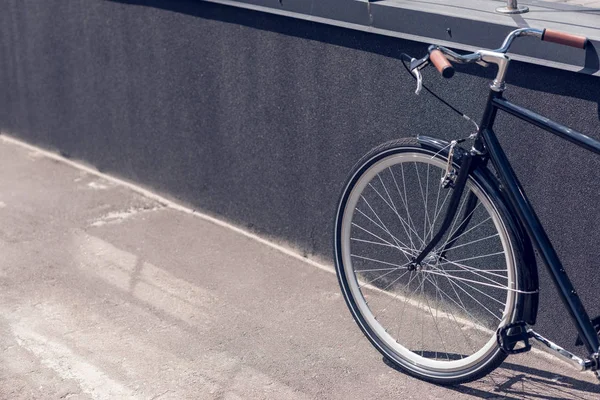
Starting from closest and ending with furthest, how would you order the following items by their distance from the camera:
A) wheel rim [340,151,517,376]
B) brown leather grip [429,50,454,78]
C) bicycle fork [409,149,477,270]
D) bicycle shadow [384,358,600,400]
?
brown leather grip [429,50,454,78] < bicycle fork [409,149,477,270] < bicycle shadow [384,358,600,400] < wheel rim [340,151,517,376]

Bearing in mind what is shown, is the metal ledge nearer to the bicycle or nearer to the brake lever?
the bicycle

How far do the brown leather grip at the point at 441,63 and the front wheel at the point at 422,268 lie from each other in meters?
0.47

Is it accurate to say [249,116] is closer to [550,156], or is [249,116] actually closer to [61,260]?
[61,260]

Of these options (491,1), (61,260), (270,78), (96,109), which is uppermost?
(491,1)

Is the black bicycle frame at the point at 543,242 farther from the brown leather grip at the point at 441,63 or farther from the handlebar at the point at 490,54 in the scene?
the brown leather grip at the point at 441,63

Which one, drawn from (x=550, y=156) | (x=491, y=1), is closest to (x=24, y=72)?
(x=491, y=1)

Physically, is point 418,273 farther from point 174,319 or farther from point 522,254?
point 174,319

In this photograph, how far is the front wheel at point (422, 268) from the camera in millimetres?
3621

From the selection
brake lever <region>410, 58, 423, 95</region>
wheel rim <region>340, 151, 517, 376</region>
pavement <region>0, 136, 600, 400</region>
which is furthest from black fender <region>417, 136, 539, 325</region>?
pavement <region>0, 136, 600, 400</region>

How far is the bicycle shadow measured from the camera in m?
3.69

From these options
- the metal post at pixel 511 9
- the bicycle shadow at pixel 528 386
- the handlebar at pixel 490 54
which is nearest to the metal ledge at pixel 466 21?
the metal post at pixel 511 9

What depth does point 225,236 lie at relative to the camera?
5266mm

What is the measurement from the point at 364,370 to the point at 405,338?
35 centimetres

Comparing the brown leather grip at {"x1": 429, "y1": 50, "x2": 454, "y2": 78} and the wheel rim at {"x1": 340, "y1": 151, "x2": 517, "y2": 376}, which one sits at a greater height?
the brown leather grip at {"x1": 429, "y1": 50, "x2": 454, "y2": 78}
